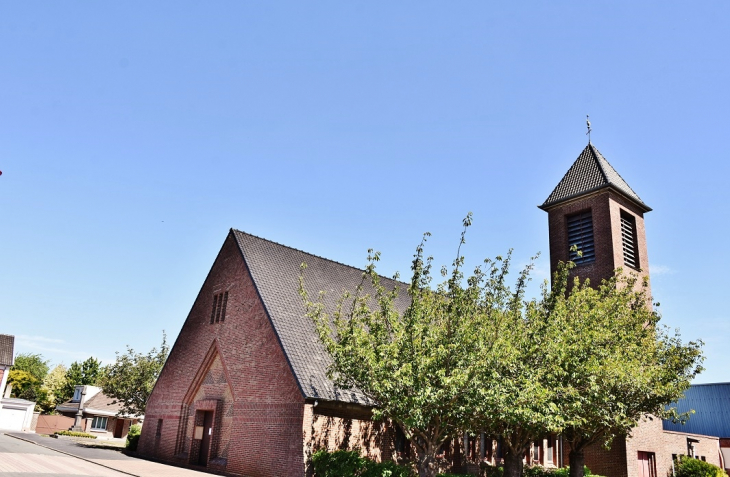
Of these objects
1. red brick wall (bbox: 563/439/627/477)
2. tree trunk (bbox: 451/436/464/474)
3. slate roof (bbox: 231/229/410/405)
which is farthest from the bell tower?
tree trunk (bbox: 451/436/464/474)

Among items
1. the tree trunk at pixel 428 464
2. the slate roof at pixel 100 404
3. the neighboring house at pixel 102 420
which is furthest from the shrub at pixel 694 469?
the slate roof at pixel 100 404

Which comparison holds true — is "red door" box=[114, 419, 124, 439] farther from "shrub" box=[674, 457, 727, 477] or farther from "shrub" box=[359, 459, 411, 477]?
"shrub" box=[674, 457, 727, 477]

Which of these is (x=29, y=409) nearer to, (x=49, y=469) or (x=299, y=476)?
(x=49, y=469)

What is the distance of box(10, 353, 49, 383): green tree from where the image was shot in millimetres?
106500

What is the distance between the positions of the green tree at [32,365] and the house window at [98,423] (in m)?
48.8

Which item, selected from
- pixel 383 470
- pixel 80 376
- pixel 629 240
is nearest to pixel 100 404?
pixel 80 376

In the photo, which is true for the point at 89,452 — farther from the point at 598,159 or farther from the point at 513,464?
the point at 598,159

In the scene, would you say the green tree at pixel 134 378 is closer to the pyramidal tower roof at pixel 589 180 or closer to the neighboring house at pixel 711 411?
the pyramidal tower roof at pixel 589 180

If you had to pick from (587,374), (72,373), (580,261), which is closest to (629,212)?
(580,261)

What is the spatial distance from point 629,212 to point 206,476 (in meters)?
25.0

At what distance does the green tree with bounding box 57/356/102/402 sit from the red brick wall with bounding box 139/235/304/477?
63.6 meters

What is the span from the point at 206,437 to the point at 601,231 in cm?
2215

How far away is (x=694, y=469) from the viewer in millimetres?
29484

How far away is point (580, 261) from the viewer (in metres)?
31.0
